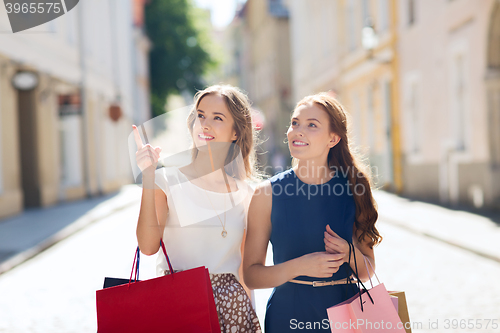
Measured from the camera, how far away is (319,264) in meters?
2.14

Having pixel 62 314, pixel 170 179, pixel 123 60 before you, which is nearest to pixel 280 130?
pixel 123 60

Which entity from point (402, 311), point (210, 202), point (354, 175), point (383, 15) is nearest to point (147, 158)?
point (210, 202)

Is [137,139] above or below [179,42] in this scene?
below

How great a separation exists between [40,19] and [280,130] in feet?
73.0

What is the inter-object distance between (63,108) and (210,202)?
54.2ft

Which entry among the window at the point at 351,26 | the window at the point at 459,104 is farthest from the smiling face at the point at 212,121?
the window at the point at 351,26

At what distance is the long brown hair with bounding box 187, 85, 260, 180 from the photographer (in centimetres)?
254

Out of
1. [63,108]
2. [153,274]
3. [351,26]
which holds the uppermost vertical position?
[351,26]

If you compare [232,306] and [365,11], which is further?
[365,11]

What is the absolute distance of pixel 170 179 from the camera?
2393 mm

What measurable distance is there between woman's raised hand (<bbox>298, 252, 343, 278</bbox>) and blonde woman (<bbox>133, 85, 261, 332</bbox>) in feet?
1.16

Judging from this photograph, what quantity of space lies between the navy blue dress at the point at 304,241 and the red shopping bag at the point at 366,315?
0.49 ft

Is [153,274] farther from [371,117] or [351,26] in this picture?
[351,26]

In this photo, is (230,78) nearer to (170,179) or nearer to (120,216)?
(120,216)
